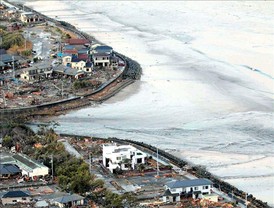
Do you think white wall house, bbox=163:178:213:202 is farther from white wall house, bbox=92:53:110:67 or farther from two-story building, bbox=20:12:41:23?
two-story building, bbox=20:12:41:23

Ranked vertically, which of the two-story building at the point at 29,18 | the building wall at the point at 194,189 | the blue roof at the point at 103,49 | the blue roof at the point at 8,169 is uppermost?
the building wall at the point at 194,189

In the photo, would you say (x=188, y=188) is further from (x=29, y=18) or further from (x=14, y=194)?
(x=29, y=18)

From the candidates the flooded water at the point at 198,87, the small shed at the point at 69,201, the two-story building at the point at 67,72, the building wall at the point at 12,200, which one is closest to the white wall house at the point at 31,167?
the building wall at the point at 12,200

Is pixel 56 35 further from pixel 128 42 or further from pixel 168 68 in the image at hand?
pixel 168 68

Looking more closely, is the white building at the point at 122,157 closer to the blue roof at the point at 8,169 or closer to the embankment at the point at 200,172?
the embankment at the point at 200,172

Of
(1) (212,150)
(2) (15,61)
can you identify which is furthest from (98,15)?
(1) (212,150)

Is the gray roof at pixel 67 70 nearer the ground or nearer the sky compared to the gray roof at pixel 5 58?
nearer the sky

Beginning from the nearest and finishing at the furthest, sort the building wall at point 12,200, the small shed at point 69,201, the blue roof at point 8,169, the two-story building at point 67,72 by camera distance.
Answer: the small shed at point 69,201, the building wall at point 12,200, the blue roof at point 8,169, the two-story building at point 67,72
